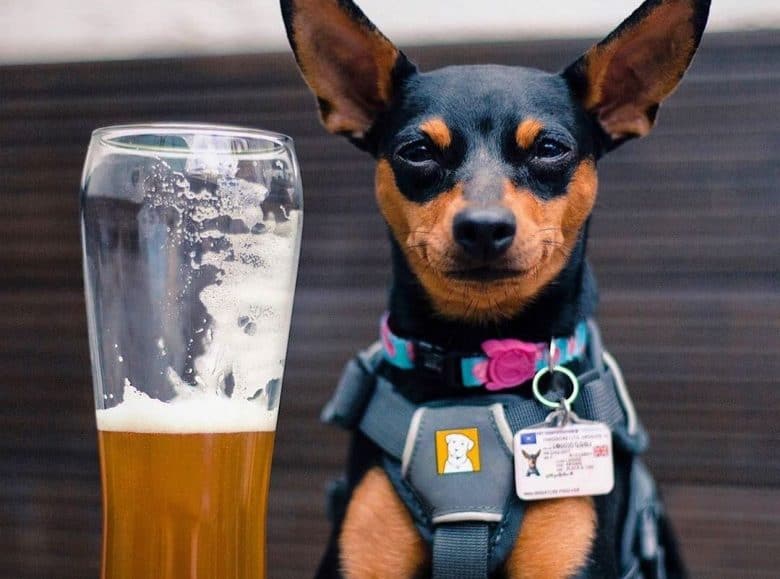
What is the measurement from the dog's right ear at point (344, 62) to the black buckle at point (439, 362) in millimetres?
351

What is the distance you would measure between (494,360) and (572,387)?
4.5 inches

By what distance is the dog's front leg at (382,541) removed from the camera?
121cm

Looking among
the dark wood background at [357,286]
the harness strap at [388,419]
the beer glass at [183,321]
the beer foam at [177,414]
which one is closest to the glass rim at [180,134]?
the beer glass at [183,321]

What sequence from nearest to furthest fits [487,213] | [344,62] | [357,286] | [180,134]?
[180,134], [487,213], [344,62], [357,286]

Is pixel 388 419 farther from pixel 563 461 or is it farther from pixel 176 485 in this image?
pixel 176 485

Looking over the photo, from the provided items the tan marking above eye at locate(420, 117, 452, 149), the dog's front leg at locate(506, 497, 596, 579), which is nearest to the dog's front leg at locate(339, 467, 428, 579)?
the dog's front leg at locate(506, 497, 596, 579)

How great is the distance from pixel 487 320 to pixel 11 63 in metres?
1.26

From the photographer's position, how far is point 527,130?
123 cm

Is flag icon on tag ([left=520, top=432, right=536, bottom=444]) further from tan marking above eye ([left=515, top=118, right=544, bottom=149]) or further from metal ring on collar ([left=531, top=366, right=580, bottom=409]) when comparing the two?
tan marking above eye ([left=515, top=118, right=544, bottom=149])

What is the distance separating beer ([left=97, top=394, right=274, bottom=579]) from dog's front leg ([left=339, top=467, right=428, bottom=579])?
10.8 inches

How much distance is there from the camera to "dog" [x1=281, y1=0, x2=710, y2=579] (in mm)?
1182

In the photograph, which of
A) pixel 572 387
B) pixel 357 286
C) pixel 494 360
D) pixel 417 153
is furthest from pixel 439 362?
pixel 357 286

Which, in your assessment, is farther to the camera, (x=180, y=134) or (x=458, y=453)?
(x=458, y=453)

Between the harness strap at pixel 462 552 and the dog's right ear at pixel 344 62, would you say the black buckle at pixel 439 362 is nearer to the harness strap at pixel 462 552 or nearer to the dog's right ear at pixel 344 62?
the harness strap at pixel 462 552
